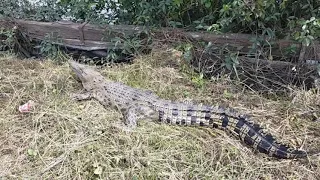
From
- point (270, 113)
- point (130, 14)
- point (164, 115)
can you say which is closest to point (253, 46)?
point (270, 113)

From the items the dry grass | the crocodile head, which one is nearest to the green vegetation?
the dry grass

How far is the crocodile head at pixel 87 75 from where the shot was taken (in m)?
3.79

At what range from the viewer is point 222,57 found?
3.93 m

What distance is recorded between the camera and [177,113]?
10.5 ft

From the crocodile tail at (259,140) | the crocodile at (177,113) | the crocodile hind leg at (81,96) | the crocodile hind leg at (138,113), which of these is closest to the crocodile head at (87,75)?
the crocodile at (177,113)

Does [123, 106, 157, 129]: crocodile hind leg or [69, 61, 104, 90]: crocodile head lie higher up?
[69, 61, 104, 90]: crocodile head

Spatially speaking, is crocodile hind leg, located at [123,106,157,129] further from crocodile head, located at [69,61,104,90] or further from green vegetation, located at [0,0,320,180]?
crocodile head, located at [69,61,104,90]

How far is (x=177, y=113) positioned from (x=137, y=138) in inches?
17.6

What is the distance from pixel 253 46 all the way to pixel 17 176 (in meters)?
2.57

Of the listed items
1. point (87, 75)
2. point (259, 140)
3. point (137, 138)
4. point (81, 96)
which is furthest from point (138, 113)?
point (259, 140)

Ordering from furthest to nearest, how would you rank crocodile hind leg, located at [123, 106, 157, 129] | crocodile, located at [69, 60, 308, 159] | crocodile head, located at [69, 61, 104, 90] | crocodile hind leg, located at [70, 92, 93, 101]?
crocodile head, located at [69, 61, 104, 90] < crocodile hind leg, located at [70, 92, 93, 101] < crocodile hind leg, located at [123, 106, 157, 129] < crocodile, located at [69, 60, 308, 159]

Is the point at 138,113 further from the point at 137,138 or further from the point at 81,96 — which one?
the point at 81,96

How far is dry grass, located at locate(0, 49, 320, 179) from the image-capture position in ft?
8.96

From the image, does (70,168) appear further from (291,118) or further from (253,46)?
(253,46)
